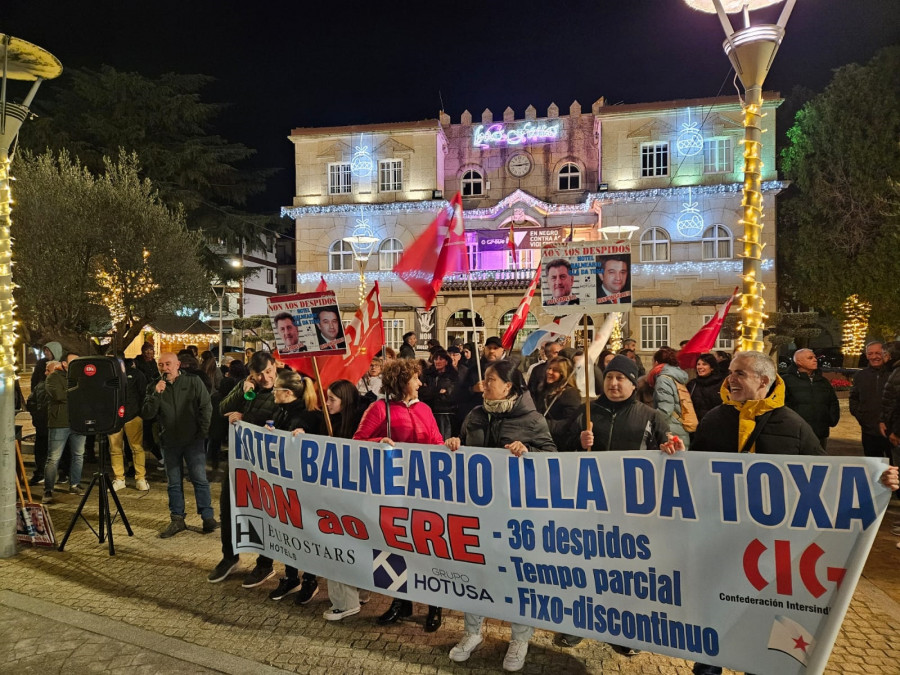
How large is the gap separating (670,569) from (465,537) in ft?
4.07

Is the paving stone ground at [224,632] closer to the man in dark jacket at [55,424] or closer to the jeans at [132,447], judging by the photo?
the man in dark jacket at [55,424]

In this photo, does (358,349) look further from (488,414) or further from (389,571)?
(389,571)

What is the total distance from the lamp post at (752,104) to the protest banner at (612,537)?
113 inches

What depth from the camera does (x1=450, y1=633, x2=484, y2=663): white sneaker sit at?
378cm

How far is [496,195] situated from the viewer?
31812mm

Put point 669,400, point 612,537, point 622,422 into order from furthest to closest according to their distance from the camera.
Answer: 1. point 669,400
2. point 622,422
3. point 612,537

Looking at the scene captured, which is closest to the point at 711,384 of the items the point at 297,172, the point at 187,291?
the point at 187,291

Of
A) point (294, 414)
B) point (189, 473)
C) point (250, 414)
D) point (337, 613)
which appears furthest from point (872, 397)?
point (189, 473)

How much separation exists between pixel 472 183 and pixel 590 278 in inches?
1150

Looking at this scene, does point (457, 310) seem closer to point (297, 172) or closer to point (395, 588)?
point (297, 172)

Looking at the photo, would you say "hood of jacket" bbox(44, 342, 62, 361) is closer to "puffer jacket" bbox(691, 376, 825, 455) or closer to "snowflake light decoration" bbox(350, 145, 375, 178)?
"puffer jacket" bbox(691, 376, 825, 455)

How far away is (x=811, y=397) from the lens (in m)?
7.20

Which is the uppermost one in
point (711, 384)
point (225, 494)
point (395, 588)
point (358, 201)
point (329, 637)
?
point (358, 201)

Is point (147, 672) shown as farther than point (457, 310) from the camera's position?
No
